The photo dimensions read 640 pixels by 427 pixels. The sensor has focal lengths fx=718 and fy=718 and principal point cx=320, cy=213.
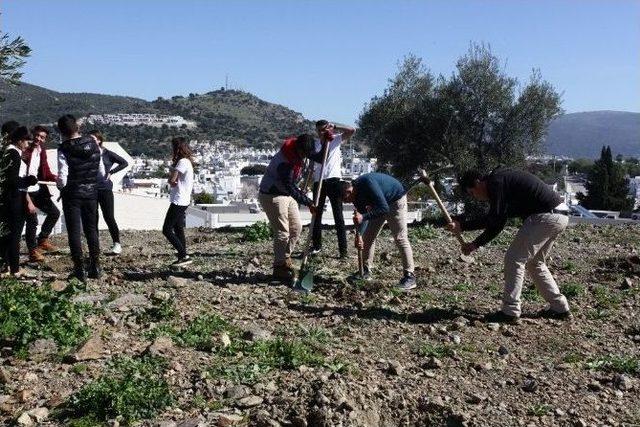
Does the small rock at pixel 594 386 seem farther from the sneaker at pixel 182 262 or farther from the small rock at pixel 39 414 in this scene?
the sneaker at pixel 182 262

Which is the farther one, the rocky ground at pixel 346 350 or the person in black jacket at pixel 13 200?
the person in black jacket at pixel 13 200

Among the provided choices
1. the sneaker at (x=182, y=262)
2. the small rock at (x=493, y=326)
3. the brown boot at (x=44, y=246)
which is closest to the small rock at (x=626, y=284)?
the small rock at (x=493, y=326)

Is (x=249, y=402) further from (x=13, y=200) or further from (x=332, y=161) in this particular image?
(x=332, y=161)

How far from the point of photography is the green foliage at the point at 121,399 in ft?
15.9

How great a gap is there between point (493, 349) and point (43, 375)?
154 inches

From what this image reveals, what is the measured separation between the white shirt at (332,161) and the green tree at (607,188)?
46.2 m

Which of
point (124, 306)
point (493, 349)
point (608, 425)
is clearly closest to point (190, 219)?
point (124, 306)

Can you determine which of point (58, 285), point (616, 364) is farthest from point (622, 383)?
point (58, 285)

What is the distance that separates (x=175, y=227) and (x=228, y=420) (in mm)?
5557

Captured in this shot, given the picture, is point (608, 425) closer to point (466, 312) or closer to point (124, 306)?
point (466, 312)

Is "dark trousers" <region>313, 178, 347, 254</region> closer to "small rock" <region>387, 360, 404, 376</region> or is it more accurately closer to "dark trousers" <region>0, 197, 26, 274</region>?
"dark trousers" <region>0, 197, 26, 274</region>

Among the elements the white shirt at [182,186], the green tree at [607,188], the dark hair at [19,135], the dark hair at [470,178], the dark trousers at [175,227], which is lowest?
the green tree at [607,188]

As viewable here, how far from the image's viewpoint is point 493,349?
6.64 m

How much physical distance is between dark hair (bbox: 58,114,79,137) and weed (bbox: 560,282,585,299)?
6.06 m
